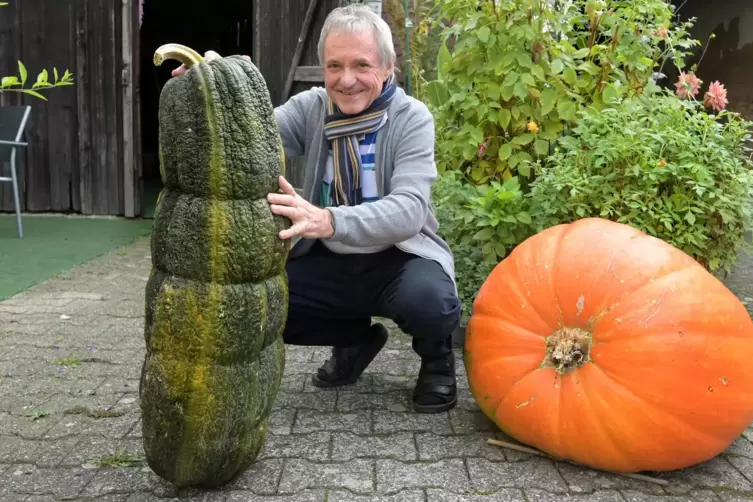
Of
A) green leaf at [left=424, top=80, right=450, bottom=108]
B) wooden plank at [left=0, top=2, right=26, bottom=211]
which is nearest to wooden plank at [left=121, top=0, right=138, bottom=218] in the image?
wooden plank at [left=0, top=2, right=26, bottom=211]

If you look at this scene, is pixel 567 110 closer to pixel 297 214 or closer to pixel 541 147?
pixel 541 147

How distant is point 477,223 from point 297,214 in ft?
4.43

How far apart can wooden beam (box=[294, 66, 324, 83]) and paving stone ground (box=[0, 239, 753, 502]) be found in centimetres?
338

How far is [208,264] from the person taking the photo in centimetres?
171

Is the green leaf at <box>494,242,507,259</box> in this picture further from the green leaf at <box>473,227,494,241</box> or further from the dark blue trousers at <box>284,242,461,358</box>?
the dark blue trousers at <box>284,242,461,358</box>

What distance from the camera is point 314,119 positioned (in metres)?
2.60

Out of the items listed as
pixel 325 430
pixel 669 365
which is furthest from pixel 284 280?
pixel 669 365

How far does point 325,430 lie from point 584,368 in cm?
92

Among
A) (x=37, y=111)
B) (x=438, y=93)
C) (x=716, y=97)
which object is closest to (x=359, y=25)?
(x=438, y=93)

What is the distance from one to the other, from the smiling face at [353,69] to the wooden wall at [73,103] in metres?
5.13

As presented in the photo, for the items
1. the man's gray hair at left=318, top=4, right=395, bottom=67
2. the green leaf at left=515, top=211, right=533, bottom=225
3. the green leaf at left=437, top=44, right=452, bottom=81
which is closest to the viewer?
the man's gray hair at left=318, top=4, right=395, bottom=67

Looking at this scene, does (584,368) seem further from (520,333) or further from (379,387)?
(379,387)

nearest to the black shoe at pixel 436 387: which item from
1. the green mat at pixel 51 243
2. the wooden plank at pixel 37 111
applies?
the green mat at pixel 51 243

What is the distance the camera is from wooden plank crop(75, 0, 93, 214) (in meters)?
6.76
